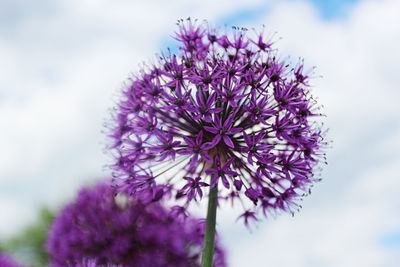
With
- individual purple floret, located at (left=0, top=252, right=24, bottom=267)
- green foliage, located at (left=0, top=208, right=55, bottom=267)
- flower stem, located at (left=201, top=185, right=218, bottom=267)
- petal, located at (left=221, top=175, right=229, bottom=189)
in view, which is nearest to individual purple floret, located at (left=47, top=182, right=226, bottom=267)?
individual purple floret, located at (left=0, top=252, right=24, bottom=267)

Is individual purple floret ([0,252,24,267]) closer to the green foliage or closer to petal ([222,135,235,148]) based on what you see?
petal ([222,135,235,148])

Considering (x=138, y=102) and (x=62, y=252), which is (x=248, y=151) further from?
(x=62, y=252)

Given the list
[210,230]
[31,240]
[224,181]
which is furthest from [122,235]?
[31,240]

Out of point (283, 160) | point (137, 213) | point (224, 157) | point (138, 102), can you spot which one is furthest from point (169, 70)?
point (137, 213)

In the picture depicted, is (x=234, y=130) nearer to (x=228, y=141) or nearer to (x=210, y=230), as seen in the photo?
(x=228, y=141)


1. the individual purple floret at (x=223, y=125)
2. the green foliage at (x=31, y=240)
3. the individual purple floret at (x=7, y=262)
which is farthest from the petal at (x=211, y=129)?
the green foliage at (x=31, y=240)

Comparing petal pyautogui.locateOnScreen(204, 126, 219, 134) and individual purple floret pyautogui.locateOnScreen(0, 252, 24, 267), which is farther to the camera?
individual purple floret pyautogui.locateOnScreen(0, 252, 24, 267)
